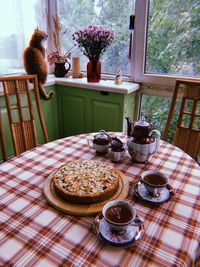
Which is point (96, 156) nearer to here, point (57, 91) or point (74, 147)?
point (74, 147)

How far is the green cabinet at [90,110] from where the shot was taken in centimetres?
221

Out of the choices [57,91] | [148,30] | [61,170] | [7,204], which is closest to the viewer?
[7,204]

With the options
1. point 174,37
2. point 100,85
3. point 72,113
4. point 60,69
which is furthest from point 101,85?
point 174,37

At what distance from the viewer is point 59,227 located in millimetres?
812

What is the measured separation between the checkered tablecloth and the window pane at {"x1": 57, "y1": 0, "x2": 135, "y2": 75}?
147 centimetres

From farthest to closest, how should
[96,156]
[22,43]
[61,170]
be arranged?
1. [22,43]
2. [96,156]
3. [61,170]

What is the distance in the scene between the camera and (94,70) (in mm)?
2303

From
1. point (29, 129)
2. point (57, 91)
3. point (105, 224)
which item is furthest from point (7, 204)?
point (57, 91)

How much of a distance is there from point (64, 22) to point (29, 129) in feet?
4.70

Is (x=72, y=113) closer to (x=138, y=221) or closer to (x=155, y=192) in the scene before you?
(x=155, y=192)

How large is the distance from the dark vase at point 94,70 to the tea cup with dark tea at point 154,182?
4.93 feet

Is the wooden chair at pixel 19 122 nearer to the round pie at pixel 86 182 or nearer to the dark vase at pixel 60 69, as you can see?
the round pie at pixel 86 182

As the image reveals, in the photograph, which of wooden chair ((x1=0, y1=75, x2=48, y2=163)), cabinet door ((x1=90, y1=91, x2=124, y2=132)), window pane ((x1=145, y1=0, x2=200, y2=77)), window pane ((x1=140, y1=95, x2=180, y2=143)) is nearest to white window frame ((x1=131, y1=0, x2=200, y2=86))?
window pane ((x1=145, y1=0, x2=200, y2=77))

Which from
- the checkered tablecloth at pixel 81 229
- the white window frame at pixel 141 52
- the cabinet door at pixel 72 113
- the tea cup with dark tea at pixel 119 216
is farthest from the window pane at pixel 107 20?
the tea cup with dark tea at pixel 119 216
